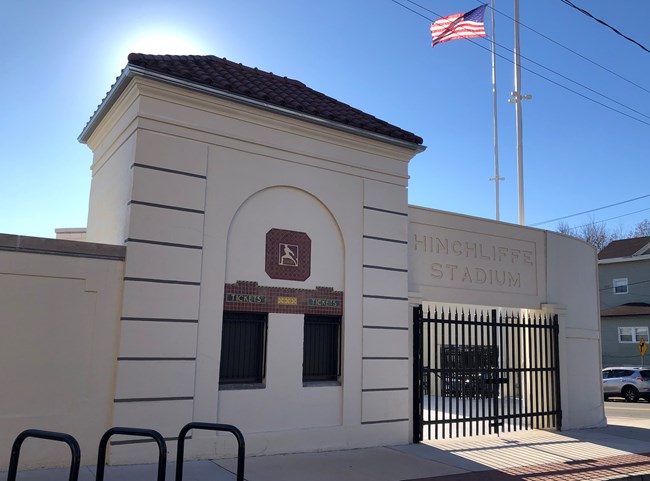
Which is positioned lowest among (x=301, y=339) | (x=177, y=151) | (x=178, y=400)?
(x=178, y=400)

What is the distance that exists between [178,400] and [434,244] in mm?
5970

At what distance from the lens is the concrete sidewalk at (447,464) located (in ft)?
25.4

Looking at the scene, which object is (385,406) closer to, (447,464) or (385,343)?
(385,343)

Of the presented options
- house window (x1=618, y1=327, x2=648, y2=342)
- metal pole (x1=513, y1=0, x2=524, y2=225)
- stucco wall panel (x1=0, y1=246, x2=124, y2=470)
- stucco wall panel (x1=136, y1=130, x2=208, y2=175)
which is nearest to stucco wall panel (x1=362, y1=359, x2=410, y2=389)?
stucco wall panel (x1=0, y1=246, x2=124, y2=470)

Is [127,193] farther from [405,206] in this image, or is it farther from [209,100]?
[405,206]

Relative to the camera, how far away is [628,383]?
26703 millimetres

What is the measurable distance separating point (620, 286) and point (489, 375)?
30996 millimetres

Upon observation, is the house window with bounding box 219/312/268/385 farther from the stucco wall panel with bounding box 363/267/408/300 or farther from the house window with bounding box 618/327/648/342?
the house window with bounding box 618/327/648/342

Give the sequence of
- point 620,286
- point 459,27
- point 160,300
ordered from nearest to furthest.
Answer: point 160,300, point 459,27, point 620,286

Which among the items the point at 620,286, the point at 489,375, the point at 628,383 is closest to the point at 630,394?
the point at 628,383

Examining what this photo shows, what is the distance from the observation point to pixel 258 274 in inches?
373

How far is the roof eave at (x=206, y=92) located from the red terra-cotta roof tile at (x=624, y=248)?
3406 centimetres

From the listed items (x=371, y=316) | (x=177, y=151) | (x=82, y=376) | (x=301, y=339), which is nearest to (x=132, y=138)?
(x=177, y=151)

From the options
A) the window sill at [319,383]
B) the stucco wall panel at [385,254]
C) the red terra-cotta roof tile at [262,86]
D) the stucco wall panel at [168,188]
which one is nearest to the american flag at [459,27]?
the red terra-cotta roof tile at [262,86]
